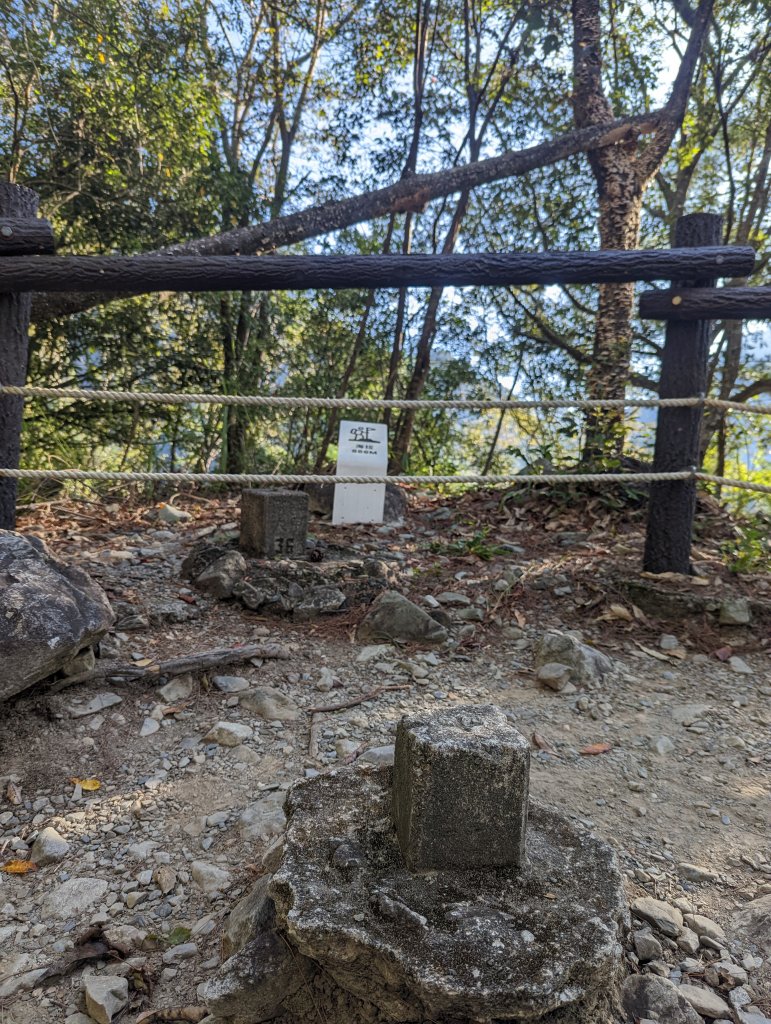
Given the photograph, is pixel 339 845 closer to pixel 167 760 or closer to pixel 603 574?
pixel 167 760

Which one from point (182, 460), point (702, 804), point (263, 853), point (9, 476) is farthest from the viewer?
point (182, 460)

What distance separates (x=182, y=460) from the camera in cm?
641

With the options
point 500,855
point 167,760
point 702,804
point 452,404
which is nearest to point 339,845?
point 500,855

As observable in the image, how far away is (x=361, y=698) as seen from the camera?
224 cm

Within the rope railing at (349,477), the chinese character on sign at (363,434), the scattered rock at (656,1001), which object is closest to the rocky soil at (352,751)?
the scattered rock at (656,1001)

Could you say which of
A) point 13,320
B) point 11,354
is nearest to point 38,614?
point 11,354

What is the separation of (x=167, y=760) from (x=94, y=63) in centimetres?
539

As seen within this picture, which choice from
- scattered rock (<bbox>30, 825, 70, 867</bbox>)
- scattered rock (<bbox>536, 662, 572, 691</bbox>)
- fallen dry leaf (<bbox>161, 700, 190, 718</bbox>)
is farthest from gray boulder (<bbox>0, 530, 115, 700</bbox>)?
scattered rock (<bbox>536, 662, 572, 691</bbox>)

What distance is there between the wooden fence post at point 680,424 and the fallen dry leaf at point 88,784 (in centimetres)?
257

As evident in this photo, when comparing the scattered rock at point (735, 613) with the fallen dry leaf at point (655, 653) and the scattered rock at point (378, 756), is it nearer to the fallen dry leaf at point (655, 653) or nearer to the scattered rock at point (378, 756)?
the fallen dry leaf at point (655, 653)

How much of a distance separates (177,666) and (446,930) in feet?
4.89

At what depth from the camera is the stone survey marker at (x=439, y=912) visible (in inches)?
38.1

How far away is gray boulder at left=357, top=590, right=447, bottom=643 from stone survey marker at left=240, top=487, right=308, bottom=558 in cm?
94

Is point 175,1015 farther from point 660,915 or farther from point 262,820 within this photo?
point 660,915
